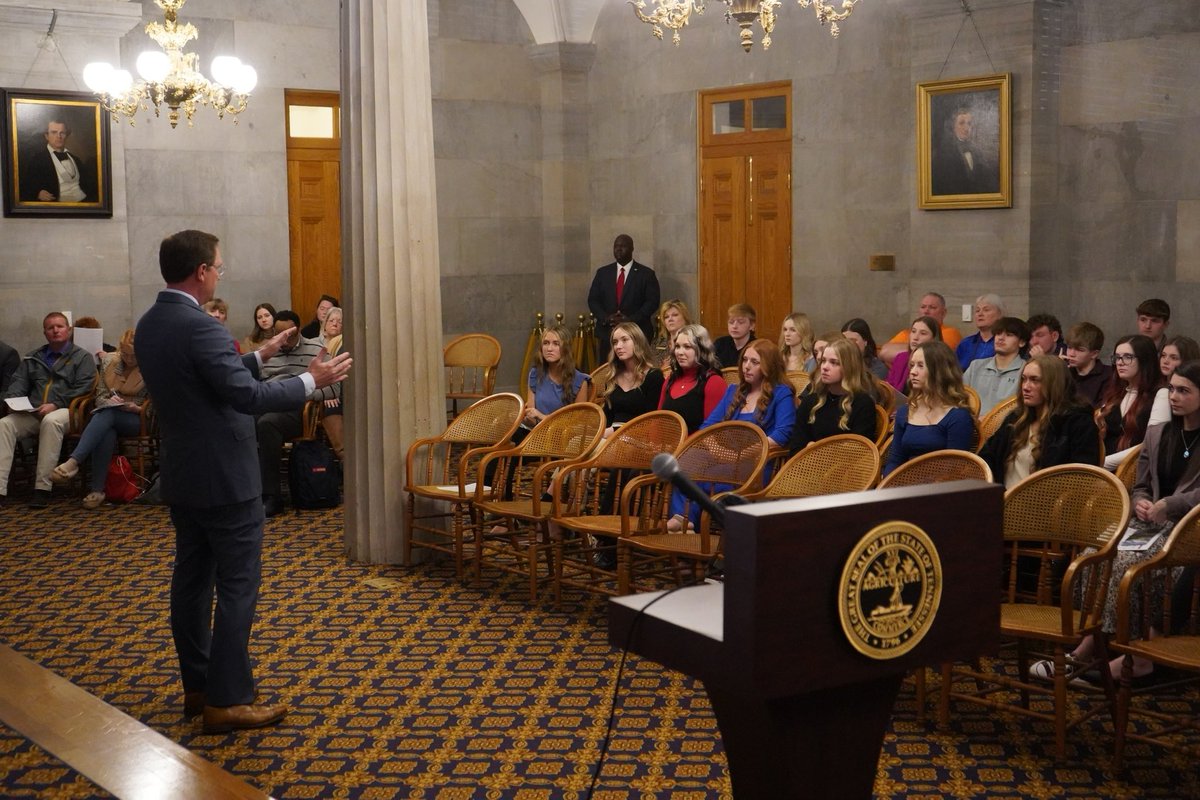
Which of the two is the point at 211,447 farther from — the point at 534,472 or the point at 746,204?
the point at 746,204

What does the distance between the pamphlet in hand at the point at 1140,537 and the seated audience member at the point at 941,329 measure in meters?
4.33

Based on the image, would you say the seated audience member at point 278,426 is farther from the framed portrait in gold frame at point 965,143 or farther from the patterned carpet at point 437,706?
the framed portrait in gold frame at point 965,143

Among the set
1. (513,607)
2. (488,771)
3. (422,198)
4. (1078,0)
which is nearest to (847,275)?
(1078,0)

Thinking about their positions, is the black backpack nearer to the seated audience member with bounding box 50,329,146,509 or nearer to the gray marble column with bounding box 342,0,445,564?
the seated audience member with bounding box 50,329,146,509

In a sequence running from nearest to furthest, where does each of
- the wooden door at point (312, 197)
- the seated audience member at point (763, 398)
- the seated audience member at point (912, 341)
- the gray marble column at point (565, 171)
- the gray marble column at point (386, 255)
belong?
the seated audience member at point (763, 398), the gray marble column at point (386, 255), the seated audience member at point (912, 341), the wooden door at point (312, 197), the gray marble column at point (565, 171)

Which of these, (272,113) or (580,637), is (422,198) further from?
(272,113)

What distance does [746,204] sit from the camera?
39.4ft

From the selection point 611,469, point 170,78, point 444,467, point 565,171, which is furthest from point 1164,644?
point 565,171

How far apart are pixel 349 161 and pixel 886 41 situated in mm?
5201

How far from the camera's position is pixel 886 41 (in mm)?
10703

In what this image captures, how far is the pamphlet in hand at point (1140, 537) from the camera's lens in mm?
4961

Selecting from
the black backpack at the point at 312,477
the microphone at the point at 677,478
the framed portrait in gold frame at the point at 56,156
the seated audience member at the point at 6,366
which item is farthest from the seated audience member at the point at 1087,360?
the framed portrait in gold frame at the point at 56,156

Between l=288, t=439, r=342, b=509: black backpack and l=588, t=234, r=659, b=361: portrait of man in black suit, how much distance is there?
3.80 m

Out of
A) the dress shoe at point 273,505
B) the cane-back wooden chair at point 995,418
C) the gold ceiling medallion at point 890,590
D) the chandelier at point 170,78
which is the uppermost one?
the chandelier at point 170,78
